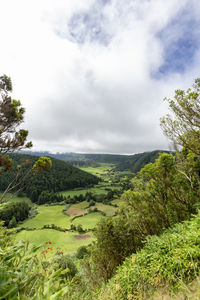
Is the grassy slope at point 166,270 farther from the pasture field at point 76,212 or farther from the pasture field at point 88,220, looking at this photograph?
the pasture field at point 76,212

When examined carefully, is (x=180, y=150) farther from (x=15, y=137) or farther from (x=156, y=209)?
(x=15, y=137)

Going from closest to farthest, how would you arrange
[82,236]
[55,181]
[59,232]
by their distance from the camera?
[82,236] → [59,232] → [55,181]

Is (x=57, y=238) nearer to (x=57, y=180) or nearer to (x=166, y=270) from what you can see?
(x=166, y=270)

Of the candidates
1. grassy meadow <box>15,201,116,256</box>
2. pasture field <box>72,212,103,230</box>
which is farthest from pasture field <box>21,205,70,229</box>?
pasture field <box>72,212,103,230</box>

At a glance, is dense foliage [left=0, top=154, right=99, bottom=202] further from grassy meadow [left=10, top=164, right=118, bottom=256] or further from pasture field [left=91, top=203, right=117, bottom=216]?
pasture field [left=91, top=203, right=117, bottom=216]

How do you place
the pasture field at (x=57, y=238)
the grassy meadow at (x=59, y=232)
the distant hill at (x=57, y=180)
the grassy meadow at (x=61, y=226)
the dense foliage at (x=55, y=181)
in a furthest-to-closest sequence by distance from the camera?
the distant hill at (x=57, y=180)
the dense foliage at (x=55, y=181)
the grassy meadow at (x=61, y=226)
the pasture field at (x=57, y=238)
the grassy meadow at (x=59, y=232)

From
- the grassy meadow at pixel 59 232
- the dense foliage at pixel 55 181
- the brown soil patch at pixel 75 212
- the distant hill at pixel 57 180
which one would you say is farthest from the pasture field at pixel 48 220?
the distant hill at pixel 57 180

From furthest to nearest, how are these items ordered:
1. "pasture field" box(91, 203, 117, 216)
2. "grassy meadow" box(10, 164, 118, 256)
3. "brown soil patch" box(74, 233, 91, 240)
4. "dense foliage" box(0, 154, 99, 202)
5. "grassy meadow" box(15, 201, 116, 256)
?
"dense foliage" box(0, 154, 99, 202)
"pasture field" box(91, 203, 117, 216)
"brown soil patch" box(74, 233, 91, 240)
"grassy meadow" box(10, 164, 118, 256)
"grassy meadow" box(15, 201, 116, 256)

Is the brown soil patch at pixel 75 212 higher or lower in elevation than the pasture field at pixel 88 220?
lower

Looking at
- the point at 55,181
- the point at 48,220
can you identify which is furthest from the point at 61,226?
the point at 55,181

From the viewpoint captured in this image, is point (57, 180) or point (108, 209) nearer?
point (108, 209)

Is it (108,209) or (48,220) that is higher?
(108,209)

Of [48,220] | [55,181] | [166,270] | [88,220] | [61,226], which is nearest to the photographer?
[166,270]

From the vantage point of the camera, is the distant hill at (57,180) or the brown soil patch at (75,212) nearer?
the brown soil patch at (75,212)
